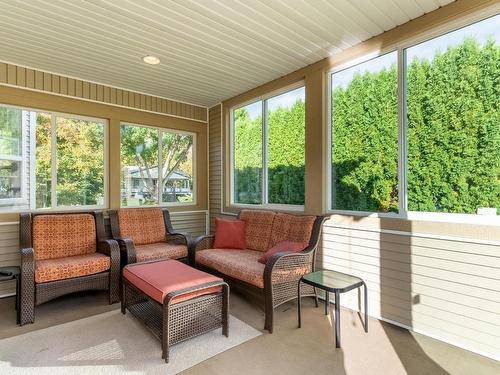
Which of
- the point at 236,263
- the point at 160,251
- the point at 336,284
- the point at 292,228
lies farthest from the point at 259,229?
the point at 336,284

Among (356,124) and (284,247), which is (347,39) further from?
(284,247)

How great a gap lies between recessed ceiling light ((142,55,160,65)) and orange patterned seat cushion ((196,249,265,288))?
2.46m

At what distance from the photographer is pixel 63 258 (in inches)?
135

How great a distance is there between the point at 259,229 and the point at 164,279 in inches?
63.7

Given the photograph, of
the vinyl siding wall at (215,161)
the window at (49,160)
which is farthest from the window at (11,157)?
the vinyl siding wall at (215,161)

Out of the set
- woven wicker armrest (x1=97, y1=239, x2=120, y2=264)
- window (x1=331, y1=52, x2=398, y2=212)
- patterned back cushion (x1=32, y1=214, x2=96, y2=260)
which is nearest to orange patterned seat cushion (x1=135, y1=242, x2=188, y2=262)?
woven wicker armrest (x1=97, y1=239, x2=120, y2=264)

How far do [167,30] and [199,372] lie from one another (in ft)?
9.83

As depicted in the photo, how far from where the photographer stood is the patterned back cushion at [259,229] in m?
3.76

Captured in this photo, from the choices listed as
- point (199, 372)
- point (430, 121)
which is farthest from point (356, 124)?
point (199, 372)

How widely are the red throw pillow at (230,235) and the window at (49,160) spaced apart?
74.0 inches

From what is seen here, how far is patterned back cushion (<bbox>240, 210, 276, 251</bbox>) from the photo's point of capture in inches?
148

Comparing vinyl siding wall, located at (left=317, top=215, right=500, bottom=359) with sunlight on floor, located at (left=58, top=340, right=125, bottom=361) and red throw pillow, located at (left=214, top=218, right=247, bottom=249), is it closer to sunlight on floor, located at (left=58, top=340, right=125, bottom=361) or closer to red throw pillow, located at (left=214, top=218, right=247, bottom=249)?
red throw pillow, located at (left=214, top=218, right=247, bottom=249)

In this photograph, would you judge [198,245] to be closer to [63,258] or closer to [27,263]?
[63,258]

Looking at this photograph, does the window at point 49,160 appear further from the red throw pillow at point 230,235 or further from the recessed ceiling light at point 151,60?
the red throw pillow at point 230,235
